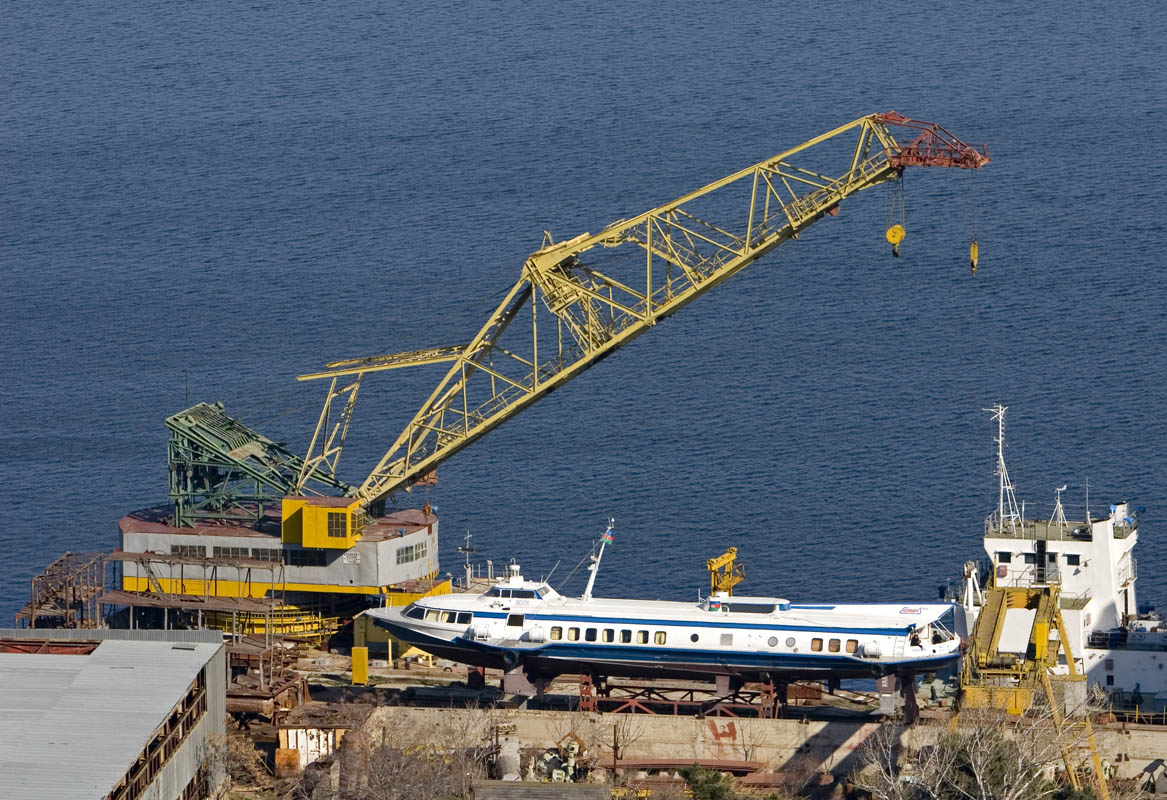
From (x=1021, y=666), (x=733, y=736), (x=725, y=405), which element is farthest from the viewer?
(x=725, y=405)

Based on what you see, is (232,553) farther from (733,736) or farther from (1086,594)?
(1086,594)

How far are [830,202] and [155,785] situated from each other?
41485 millimetres

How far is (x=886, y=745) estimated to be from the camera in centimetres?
9106

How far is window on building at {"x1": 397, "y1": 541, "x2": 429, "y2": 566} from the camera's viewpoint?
106188 millimetres

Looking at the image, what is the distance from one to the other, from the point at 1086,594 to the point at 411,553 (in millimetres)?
29568

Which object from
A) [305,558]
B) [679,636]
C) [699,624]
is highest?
[305,558]

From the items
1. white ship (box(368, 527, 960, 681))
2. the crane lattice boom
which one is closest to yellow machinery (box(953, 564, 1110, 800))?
white ship (box(368, 527, 960, 681))

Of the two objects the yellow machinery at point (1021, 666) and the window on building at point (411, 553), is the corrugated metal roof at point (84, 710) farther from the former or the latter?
the yellow machinery at point (1021, 666)

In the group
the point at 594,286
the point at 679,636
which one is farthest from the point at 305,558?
the point at 679,636

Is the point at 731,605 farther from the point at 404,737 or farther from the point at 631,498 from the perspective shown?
the point at 631,498

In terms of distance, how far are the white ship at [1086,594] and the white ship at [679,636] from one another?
7692mm

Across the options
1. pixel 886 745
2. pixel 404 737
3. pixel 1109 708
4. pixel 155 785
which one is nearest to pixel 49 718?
pixel 155 785

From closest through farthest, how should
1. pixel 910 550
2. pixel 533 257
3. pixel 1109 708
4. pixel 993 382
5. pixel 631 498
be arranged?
pixel 1109 708, pixel 533 257, pixel 910 550, pixel 631 498, pixel 993 382

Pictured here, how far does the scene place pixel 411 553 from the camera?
107000 millimetres
